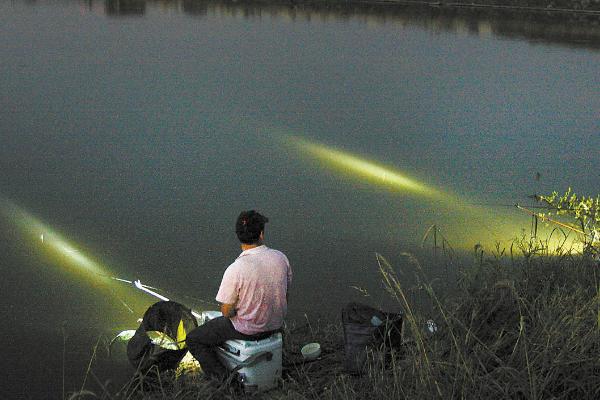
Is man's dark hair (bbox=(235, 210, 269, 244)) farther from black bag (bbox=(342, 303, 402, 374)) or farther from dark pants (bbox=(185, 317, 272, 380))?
black bag (bbox=(342, 303, 402, 374))

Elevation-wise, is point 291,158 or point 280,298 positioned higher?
point 280,298

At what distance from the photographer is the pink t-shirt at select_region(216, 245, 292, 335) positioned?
159 inches

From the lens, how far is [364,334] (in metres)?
4.12

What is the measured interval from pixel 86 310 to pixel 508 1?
27.3m

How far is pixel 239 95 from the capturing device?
1327cm

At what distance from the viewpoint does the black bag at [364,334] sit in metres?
4.09

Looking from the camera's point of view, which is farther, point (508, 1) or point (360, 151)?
point (508, 1)

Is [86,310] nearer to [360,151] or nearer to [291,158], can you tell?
[291,158]

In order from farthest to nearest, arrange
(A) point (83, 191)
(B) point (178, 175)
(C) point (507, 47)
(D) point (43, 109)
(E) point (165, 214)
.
Result: (C) point (507, 47), (D) point (43, 109), (B) point (178, 175), (A) point (83, 191), (E) point (165, 214)

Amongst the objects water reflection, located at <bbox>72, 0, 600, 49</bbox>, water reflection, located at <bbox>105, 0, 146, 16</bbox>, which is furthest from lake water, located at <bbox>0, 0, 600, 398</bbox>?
water reflection, located at <bbox>105, 0, 146, 16</bbox>

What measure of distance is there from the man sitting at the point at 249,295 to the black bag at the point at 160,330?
176mm

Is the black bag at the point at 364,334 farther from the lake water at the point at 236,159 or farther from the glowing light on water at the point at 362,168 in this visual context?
the glowing light on water at the point at 362,168

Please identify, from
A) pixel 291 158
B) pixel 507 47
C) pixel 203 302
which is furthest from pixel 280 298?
pixel 507 47

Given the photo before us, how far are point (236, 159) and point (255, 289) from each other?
18.0 ft
